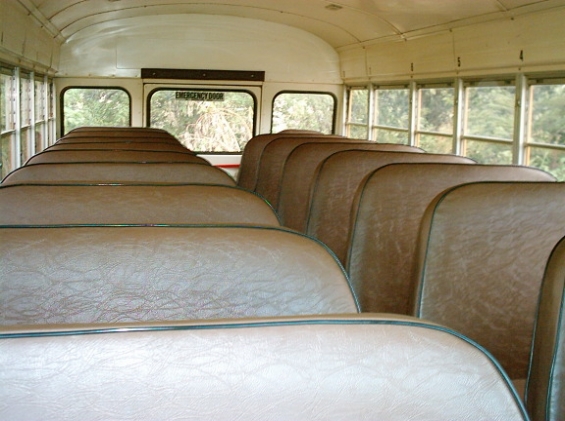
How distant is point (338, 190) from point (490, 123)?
9.45 ft

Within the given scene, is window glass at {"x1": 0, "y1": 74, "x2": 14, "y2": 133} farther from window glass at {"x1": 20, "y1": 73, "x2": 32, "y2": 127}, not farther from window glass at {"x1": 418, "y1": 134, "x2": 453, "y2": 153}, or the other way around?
window glass at {"x1": 418, "y1": 134, "x2": 453, "y2": 153}

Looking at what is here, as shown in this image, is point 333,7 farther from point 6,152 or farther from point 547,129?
point 6,152

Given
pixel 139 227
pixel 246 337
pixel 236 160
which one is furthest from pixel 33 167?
pixel 236 160

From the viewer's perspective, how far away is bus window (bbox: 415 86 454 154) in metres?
6.68

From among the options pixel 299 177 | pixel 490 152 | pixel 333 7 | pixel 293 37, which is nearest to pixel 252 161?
pixel 299 177

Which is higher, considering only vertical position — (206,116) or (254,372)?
(206,116)

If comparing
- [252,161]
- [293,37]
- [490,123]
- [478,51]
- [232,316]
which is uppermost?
[293,37]

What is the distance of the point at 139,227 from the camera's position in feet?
5.06

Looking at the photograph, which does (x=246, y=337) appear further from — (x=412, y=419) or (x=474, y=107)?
(x=474, y=107)

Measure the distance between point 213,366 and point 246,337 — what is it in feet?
0.19

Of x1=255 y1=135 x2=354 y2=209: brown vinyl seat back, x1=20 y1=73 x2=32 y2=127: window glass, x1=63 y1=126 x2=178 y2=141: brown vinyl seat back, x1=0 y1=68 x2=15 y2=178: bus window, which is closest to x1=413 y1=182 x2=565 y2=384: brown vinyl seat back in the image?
x1=255 y1=135 x2=354 y2=209: brown vinyl seat back

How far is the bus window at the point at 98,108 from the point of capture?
9617 millimetres

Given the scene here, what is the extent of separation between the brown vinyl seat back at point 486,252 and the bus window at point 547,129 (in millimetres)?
2554

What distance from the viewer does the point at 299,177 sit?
160 inches
